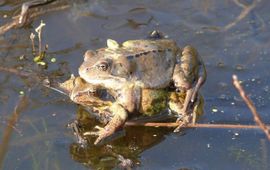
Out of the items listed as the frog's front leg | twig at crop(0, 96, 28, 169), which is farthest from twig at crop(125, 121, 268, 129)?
twig at crop(0, 96, 28, 169)

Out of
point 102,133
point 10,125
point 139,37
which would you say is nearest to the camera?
point 102,133

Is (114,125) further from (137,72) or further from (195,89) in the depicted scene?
(195,89)

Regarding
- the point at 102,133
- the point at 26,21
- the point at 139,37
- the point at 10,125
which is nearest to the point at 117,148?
the point at 102,133

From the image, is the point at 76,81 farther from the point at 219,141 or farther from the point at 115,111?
the point at 219,141

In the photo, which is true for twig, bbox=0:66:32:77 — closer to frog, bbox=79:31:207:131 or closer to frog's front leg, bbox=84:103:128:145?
frog, bbox=79:31:207:131

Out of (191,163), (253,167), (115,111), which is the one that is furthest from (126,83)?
(253,167)
